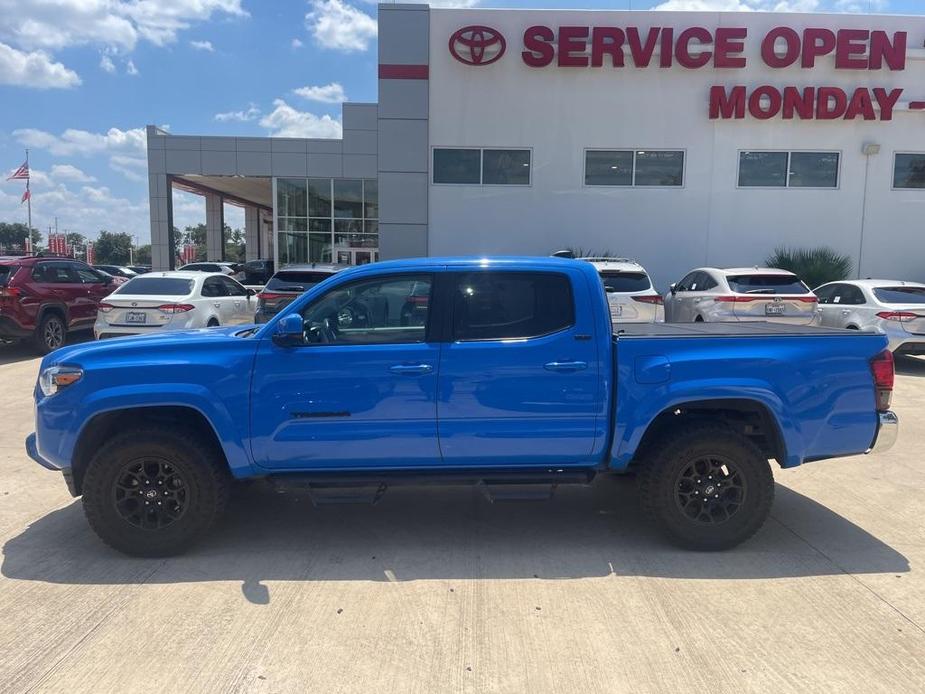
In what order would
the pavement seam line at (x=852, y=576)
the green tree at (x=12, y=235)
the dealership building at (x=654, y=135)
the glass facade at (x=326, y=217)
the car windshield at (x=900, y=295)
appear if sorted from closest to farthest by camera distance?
the pavement seam line at (x=852, y=576) < the car windshield at (x=900, y=295) < the dealership building at (x=654, y=135) < the glass facade at (x=326, y=217) < the green tree at (x=12, y=235)

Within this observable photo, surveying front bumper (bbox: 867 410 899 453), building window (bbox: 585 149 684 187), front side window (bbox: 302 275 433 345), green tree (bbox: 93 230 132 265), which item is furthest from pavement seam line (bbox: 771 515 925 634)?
green tree (bbox: 93 230 132 265)

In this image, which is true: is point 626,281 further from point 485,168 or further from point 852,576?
point 485,168

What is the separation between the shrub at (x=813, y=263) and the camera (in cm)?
1627

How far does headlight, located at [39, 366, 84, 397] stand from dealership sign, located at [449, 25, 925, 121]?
1427 centimetres

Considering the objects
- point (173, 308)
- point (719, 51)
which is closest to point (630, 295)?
point (173, 308)

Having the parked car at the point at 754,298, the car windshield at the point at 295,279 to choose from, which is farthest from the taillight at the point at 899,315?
the car windshield at the point at 295,279

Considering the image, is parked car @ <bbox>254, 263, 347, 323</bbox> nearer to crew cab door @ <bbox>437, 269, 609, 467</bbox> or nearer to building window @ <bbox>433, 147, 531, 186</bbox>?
building window @ <bbox>433, 147, 531, 186</bbox>

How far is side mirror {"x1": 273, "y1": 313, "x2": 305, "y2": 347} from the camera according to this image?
13.3ft

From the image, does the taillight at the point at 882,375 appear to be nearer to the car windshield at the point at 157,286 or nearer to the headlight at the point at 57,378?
the headlight at the point at 57,378

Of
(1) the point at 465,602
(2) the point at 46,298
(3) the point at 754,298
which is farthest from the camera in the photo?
(2) the point at 46,298

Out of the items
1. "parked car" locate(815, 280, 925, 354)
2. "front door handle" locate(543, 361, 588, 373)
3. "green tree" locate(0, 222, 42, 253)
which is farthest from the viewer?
"green tree" locate(0, 222, 42, 253)

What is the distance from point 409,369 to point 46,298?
1093 cm

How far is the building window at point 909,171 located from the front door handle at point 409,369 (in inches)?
689

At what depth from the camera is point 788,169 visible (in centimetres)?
1706
